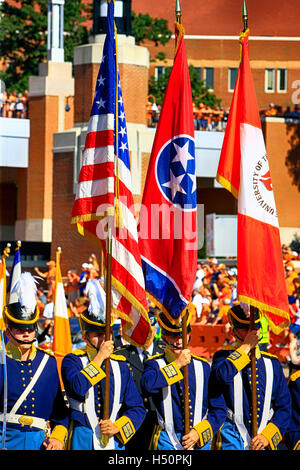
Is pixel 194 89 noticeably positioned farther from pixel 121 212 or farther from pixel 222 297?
pixel 121 212

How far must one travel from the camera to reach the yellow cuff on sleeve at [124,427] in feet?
24.3

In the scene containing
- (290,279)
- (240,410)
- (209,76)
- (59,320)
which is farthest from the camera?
(209,76)

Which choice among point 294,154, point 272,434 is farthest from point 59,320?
point 294,154

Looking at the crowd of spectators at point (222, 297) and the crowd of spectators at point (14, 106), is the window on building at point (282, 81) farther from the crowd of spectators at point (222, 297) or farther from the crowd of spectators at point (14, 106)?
the crowd of spectators at point (222, 297)

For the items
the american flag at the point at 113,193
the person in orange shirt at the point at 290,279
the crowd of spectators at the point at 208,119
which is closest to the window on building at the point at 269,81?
the crowd of spectators at the point at 208,119

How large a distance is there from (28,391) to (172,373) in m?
0.99

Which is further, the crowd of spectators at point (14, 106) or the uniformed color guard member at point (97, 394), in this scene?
the crowd of spectators at point (14, 106)

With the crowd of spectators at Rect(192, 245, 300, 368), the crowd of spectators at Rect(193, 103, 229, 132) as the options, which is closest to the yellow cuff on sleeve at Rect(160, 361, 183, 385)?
the crowd of spectators at Rect(192, 245, 300, 368)

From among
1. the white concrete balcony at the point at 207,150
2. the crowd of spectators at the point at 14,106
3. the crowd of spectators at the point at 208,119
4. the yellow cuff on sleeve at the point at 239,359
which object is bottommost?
the yellow cuff on sleeve at the point at 239,359

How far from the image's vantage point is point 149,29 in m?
44.7

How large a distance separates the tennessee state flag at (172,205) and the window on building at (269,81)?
41.5 metres

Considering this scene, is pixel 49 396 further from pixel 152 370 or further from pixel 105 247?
pixel 105 247

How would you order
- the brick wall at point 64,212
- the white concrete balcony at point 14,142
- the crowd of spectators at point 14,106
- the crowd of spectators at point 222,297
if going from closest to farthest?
the crowd of spectators at point 222,297 → the brick wall at point 64,212 → the crowd of spectators at point 14,106 → the white concrete balcony at point 14,142

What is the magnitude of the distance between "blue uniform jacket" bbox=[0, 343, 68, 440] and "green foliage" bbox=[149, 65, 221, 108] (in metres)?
34.3
